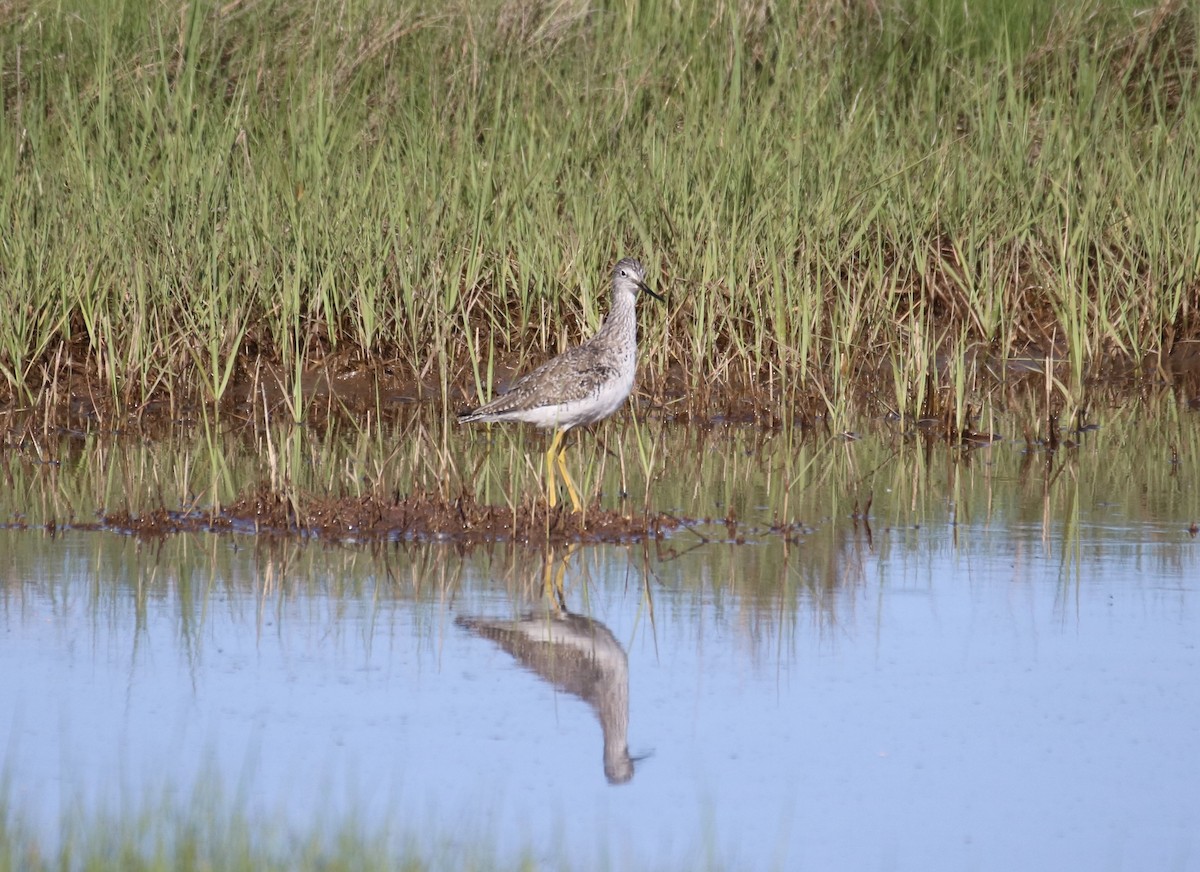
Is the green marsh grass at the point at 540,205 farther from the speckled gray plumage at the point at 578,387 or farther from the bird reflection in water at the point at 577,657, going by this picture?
the bird reflection in water at the point at 577,657

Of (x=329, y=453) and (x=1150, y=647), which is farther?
(x=329, y=453)

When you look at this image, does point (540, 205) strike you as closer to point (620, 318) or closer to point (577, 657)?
point (620, 318)

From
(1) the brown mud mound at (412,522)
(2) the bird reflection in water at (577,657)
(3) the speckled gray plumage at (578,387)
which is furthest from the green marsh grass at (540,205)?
(2) the bird reflection in water at (577,657)

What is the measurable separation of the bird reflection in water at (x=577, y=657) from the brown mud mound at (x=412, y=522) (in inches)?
33.3

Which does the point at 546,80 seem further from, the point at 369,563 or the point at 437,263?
the point at 369,563

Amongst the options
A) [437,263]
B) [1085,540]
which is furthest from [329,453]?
[1085,540]

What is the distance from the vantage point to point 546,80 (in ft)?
40.9

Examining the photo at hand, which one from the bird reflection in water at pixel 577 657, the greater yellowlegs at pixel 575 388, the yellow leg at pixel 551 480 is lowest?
the bird reflection in water at pixel 577 657

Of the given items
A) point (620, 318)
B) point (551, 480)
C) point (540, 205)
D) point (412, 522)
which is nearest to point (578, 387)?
point (620, 318)

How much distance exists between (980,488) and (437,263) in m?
3.50

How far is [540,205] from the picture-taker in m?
11.1

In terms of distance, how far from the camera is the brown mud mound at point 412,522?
24.9 ft

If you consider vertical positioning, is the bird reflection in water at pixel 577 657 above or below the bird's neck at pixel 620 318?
below

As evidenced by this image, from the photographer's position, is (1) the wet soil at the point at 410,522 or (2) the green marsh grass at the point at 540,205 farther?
(2) the green marsh grass at the point at 540,205
